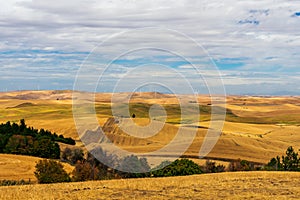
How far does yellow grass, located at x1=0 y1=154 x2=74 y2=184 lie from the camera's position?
6612 cm

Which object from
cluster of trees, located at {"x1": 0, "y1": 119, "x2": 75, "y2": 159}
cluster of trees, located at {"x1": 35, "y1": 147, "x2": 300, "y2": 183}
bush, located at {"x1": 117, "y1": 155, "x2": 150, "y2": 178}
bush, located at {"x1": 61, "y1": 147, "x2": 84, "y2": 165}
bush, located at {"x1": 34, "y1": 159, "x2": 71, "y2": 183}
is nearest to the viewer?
bush, located at {"x1": 34, "y1": 159, "x2": 71, "y2": 183}

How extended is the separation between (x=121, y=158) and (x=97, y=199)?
49.5 meters

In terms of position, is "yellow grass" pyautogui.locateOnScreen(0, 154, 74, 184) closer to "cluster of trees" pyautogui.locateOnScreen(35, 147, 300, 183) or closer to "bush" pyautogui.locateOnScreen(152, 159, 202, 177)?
"cluster of trees" pyautogui.locateOnScreen(35, 147, 300, 183)

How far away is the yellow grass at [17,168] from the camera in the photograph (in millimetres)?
66125

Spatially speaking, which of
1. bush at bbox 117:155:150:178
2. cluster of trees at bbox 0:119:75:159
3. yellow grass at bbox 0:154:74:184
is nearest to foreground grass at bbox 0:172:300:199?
bush at bbox 117:155:150:178

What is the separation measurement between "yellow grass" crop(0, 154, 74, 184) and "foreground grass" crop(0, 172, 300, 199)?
33.0m

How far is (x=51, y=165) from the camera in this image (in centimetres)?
4853

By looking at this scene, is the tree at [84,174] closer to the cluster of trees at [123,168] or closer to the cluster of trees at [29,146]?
the cluster of trees at [123,168]

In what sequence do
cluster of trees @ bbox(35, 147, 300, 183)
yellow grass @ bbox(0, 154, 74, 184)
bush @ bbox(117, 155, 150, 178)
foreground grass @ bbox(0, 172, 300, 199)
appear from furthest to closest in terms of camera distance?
1. yellow grass @ bbox(0, 154, 74, 184)
2. bush @ bbox(117, 155, 150, 178)
3. cluster of trees @ bbox(35, 147, 300, 183)
4. foreground grass @ bbox(0, 172, 300, 199)

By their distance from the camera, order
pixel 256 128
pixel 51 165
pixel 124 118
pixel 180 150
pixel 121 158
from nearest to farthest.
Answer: pixel 51 165 → pixel 121 158 → pixel 180 150 → pixel 124 118 → pixel 256 128

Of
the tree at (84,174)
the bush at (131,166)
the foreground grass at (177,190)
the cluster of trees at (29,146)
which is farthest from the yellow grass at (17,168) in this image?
the foreground grass at (177,190)

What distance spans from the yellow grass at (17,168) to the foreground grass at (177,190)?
33.0m

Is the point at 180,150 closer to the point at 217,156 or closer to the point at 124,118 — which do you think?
the point at 217,156

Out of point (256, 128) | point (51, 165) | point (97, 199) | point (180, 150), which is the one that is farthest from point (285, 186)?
point (256, 128)
